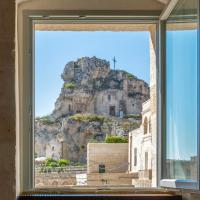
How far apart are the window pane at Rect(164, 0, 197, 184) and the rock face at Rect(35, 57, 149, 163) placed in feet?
1.30

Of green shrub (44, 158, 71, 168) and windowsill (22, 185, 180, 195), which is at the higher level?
green shrub (44, 158, 71, 168)

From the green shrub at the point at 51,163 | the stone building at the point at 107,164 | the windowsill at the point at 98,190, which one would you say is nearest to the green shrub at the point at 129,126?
the stone building at the point at 107,164

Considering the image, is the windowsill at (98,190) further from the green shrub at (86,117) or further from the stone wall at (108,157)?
the green shrub at (86,117)

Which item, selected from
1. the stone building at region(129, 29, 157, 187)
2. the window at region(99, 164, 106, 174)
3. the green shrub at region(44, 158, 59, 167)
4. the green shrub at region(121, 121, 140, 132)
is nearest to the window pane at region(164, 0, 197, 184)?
the stone building at region(129, 29, 157, 187)

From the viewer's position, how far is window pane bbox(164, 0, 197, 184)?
267 cm

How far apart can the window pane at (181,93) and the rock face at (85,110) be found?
40cm

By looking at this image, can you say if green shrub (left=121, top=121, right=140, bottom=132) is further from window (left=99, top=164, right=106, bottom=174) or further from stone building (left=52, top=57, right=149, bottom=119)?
window (left=99, top=164, right=106, bottom=174)
